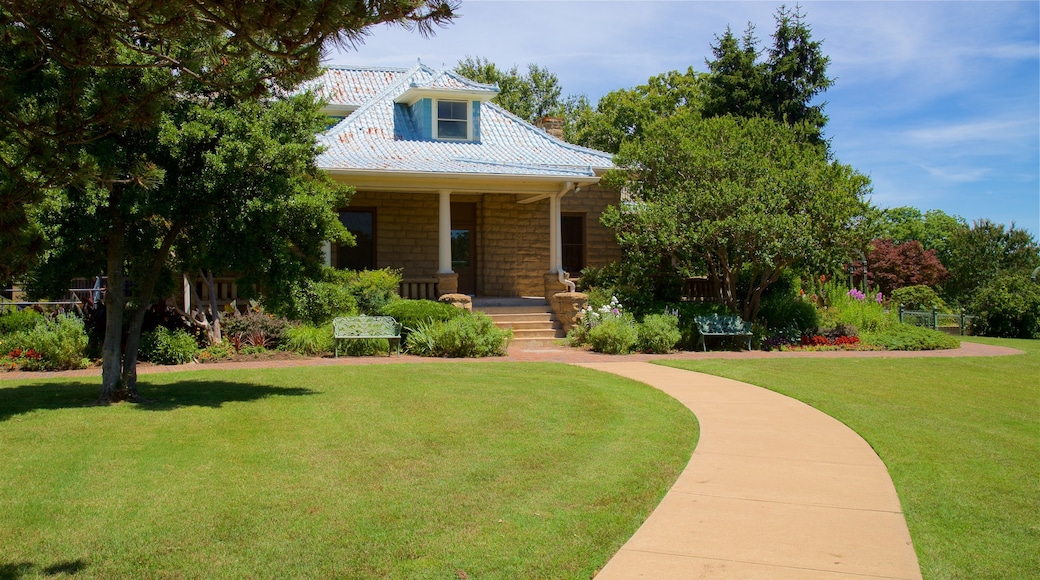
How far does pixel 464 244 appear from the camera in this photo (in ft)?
77.4

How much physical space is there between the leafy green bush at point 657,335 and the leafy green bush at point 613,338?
179 mm

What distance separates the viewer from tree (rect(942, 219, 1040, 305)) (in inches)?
1592

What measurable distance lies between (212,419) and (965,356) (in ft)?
50.0

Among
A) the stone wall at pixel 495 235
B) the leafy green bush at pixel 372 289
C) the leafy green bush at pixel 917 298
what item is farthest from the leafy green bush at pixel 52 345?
the leafy green bush at pixel 917 298

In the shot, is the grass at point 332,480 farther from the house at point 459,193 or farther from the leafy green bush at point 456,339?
the house at point 459,193

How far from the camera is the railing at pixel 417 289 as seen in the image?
20406 millimetres

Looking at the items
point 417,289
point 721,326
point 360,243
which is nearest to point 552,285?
point 417,289

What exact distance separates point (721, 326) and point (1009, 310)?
494 inches

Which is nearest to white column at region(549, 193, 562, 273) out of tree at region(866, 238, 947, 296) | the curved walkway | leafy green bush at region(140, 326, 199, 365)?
leafy green bush at region(140, 326, 199, 365)

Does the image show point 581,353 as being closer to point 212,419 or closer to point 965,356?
point 965,356

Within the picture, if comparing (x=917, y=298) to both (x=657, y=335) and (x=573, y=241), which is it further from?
(x=657, y=335)

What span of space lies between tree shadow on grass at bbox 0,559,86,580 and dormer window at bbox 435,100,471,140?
18.5 metres

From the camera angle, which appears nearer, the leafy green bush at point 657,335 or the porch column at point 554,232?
the leafy green bush at point 657,335

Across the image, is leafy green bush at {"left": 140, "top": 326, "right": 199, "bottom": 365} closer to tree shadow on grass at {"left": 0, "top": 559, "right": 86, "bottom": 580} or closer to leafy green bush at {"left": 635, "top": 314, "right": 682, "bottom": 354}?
leafy green bush at {"left": 635, "top": 314, "right": 682, "bottom": 354}
